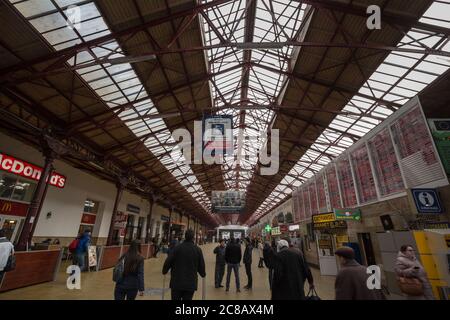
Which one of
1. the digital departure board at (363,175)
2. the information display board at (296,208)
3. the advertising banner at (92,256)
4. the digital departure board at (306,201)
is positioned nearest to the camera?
the digital departure board at (363,175)

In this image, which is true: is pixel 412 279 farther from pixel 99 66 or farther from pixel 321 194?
pixel 99 66

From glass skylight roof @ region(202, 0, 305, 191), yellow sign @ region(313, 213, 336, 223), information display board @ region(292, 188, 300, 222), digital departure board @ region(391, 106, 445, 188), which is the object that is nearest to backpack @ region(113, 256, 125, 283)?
glass skylight roof @ region(202, 0, 305, 191)

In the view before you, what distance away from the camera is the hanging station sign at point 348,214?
1056 centimetres

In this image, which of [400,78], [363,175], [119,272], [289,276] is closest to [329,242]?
[363,175]

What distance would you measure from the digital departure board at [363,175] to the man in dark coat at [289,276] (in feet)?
26.0

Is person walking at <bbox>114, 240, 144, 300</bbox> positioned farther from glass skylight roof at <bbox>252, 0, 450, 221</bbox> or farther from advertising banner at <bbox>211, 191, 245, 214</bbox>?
advertising banner at <bbox>211, 191, 245, 214</bbox>

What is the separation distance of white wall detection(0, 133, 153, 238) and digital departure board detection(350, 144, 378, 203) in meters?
18.1

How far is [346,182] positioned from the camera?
12.0m

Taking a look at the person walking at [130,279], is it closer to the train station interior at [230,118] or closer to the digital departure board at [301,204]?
the train station interior at [230,118]

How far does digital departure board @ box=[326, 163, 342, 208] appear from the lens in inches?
513

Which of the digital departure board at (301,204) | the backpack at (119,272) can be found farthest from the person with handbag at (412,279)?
the digital departure board at (301,204)

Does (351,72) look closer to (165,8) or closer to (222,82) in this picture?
(222,82)
